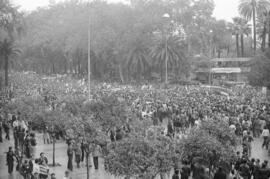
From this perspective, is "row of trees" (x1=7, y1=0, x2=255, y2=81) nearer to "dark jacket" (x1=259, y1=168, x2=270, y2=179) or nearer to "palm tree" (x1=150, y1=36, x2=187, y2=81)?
"palm tree" (x1=150, y1=36, x2=187, y2=81)

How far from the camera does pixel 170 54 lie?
57.9 meters

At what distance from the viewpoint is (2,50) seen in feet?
182

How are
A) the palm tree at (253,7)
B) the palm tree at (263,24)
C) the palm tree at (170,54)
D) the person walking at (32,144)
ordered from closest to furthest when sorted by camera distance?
the person walking at (32,144), the palm tree at (170,54), the palm tree at (263,24), the palm tree at (253,7)

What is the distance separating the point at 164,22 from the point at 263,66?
2358cm

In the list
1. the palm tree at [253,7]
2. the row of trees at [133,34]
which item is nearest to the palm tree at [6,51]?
the row of trees at [133,34]

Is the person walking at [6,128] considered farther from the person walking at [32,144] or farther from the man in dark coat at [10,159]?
the man in dark coat at [10,159]

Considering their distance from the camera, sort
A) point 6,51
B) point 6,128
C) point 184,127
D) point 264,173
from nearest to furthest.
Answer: point 264,173 → point 6,128 → point 184,127 → point 6,51

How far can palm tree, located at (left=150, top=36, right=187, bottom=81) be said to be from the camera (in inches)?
2277

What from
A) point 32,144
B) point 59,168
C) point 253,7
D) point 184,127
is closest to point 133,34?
point 253,7

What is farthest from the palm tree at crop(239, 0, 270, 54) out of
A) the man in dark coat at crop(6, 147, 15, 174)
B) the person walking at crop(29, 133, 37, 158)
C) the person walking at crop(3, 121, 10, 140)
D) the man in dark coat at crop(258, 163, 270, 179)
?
the man in dark coat at crop(258, 163, 270, 179)

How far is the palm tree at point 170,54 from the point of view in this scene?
57.8 m

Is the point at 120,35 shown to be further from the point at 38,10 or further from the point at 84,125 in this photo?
the point at 84,125

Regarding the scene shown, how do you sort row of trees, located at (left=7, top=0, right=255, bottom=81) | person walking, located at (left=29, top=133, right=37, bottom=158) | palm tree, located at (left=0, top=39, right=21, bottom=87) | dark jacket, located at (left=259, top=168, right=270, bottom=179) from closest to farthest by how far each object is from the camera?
1. dark jacket, located at (left=259, top=168, right=270, bottom=179)
2. person walking, located at (left=29, top=133, right=37, bottom=158)
3. palm tree, located at (left=0, top=39, right=21, bottom=87)
4. row of trees, located at (left=7, top=0, right=255, bottom=81)

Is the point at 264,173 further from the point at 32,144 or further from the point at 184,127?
the point at 184,127
